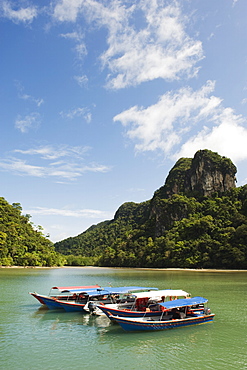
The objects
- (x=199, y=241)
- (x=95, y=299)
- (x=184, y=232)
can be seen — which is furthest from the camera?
(x=184, y=232)

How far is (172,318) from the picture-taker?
21469 mm

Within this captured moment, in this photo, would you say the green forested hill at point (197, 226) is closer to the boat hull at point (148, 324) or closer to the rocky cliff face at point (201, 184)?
the rocky cliff face at point (201, 184)

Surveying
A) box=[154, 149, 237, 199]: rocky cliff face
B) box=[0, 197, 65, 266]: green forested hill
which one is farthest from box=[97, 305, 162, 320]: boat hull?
box=[154, 149, 237, 199]: rocky cliff face

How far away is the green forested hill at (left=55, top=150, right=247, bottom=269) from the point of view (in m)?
102

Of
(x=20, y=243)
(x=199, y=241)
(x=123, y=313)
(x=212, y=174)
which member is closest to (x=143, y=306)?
(x=123, y=313)

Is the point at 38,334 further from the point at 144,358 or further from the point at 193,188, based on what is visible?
the point at 193,188

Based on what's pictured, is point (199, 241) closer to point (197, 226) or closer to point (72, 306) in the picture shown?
point (197, 226)

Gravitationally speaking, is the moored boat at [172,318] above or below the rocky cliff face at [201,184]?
below

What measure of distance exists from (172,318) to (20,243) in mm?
107057

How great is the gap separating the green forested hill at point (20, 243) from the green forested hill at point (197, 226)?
37.4 metres

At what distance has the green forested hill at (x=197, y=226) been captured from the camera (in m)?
102

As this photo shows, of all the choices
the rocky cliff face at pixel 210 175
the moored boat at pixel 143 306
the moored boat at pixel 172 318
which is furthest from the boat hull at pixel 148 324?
the rocky cliff face at pixel 210 175

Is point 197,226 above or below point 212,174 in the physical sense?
below

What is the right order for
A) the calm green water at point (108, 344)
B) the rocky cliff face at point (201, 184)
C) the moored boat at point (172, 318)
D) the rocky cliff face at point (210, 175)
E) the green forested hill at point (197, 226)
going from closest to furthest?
the calm green water at point (108, 344), the moored boat at point (172, 318), the green forested hill at point (197, 226), the rocky cliff face at point (201, 184), the rocky cliff face at point (210, 175)
